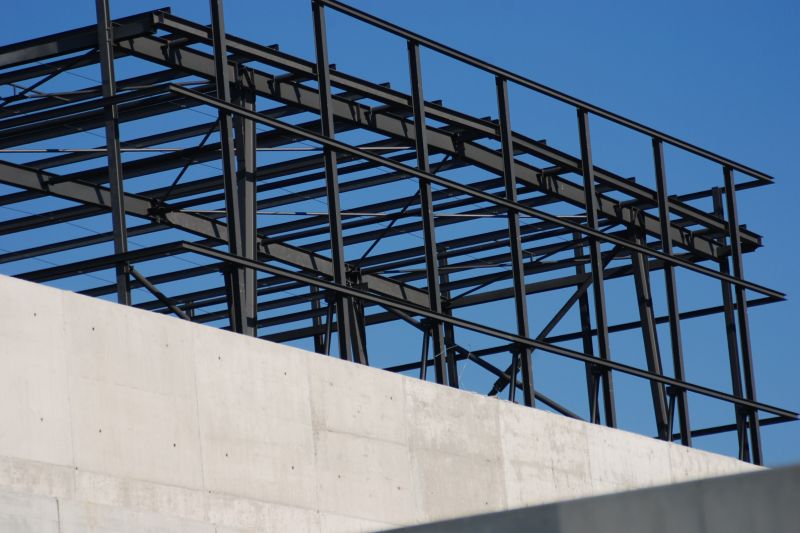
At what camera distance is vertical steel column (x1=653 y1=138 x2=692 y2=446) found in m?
23.3

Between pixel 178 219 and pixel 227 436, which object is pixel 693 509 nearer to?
pixel 227 436

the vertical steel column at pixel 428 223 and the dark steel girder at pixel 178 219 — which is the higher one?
the dark steel girder at pixel 178 219

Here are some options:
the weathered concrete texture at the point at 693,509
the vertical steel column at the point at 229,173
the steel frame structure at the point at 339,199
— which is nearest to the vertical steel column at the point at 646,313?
the steel frame structure at the point at 339,199

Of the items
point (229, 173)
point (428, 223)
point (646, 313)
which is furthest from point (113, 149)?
point (646, 313)

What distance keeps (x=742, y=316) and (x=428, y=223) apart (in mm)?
7495

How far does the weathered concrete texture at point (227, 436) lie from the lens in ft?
42.3

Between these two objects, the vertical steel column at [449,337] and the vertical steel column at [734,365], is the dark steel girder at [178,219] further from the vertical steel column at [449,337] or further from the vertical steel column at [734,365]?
the vertical steel column at [734,365]

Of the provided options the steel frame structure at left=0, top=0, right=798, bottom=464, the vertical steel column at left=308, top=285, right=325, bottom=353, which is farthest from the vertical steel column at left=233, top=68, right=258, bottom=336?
the vertical steel column at left=308, top=285, right=325, bottom=353

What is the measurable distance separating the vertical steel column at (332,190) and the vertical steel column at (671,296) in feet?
16.7

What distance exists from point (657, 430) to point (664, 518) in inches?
639

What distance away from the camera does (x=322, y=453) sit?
15.7 m

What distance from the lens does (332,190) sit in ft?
62.3

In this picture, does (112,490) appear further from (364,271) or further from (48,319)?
(364,271)

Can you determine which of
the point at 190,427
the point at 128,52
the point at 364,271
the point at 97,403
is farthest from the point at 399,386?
the point at 364,271
